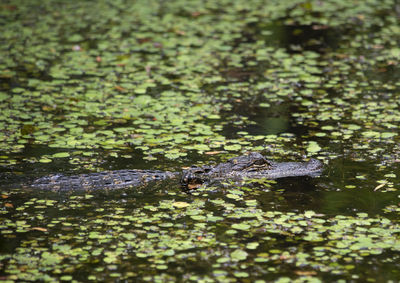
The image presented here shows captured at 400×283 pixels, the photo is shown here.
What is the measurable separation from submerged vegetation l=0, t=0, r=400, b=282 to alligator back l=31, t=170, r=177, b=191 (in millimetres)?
116

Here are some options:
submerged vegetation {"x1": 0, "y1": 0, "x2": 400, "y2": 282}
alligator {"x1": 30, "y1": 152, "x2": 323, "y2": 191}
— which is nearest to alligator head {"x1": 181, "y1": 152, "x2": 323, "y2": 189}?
alligator {"x1": 30, "y1": 152, "x2": 323, "y2": 191}

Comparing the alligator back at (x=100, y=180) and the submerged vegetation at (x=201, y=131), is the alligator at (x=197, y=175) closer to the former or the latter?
the alligator back at (x=100, y=180)

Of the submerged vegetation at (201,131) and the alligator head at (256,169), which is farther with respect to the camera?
the alligator head at (256,169)

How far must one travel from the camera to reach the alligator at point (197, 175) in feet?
20.1

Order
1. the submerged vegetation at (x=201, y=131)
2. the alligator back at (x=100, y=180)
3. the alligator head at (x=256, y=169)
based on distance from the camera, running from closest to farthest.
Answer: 1. the submerged vegetation at (x=201, y=131)
2. the alligator back at (x=100, y=180)
3. the alligator head at (x=256, y=169)

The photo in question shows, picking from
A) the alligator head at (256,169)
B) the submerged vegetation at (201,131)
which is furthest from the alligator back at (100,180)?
the alligator head at (256,169)

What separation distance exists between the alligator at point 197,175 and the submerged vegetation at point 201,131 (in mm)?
139

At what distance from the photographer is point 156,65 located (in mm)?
9789

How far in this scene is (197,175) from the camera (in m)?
6.20

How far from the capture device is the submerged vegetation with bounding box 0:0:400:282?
4922mm

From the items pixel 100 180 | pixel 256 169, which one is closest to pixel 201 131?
pixel 256 169

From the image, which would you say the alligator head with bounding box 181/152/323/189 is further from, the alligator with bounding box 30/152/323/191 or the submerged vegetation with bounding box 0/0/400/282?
the submerged vegetation with bounding box 0/0/400/282

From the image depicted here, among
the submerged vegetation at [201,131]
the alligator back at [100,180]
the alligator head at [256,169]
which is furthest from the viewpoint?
the alligator head at [256,169]

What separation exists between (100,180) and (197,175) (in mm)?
912
